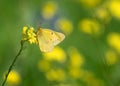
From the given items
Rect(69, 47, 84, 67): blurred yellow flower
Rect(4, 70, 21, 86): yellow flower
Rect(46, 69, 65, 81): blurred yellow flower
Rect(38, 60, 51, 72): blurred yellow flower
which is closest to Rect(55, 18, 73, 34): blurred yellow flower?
Rect(69, 47, 84, 67): blurred yellow flower

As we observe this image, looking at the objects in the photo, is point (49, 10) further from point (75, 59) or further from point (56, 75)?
point (56, 75)

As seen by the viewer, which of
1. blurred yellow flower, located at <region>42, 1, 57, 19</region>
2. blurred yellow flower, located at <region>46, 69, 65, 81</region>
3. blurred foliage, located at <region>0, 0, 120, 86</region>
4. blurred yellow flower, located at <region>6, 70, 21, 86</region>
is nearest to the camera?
blurred yellow flower, located at <region>6, 70, 21, 86</region>

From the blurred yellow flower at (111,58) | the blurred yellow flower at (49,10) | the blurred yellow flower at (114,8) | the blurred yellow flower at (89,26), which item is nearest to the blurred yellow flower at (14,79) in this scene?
the blurred yellow flower at (111,58)

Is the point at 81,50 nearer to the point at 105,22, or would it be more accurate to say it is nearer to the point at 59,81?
the point at 105,22

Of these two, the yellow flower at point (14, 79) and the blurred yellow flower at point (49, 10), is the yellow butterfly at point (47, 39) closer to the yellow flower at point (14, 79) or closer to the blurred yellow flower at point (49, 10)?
the yellow flower at point (14, 79)

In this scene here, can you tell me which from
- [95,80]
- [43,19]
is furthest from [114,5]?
[95,80]

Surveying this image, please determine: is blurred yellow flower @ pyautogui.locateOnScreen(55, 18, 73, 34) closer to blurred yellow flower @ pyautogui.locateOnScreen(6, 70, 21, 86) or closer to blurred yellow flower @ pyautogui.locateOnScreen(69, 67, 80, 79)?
blurred yellow flower @ pyautogui.locateOnScreen(69, 67, 80, 79)

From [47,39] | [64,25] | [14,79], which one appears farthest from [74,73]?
[47,39]

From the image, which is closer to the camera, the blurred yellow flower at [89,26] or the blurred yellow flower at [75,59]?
the blurred yellow flower at [75,59]
